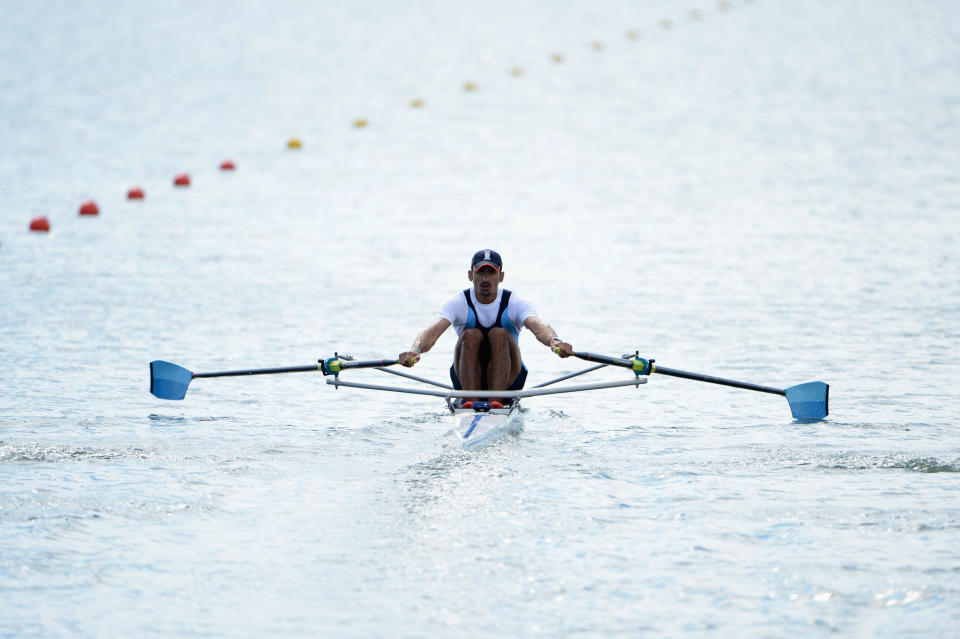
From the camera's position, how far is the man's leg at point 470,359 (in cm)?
1032

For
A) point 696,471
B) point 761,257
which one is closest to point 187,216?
point 761,257

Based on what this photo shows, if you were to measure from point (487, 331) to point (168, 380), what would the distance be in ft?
8.99

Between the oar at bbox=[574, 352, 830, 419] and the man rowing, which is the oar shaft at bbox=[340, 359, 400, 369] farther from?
the oar at bbox=[574, 352, 830, 419]

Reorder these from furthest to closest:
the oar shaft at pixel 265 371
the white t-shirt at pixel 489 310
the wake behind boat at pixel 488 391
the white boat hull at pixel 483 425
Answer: the oar shaft at pixel 265 371, the white t-shirt at pixel 489 310, the wake behind boat at pixel 488 391, the white boat hull at pixel 483 425

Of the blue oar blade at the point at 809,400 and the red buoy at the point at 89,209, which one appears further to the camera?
the red buoy at the point at 89,209

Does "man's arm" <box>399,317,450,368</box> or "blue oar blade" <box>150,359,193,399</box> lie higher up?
"man's arm" <box>399,317,450,368</box>

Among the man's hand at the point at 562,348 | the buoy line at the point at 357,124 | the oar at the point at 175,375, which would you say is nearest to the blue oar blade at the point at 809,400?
the man's hand at the point at 562,348

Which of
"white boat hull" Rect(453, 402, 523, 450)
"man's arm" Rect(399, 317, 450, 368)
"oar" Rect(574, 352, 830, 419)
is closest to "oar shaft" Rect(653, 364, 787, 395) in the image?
"oar" Rect(574, 352, 830, 419)

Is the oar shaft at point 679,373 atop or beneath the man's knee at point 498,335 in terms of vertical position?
beneath

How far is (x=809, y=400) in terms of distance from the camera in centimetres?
1052

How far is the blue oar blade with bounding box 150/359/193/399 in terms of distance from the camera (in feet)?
35.7

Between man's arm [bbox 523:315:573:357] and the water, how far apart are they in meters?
0.67

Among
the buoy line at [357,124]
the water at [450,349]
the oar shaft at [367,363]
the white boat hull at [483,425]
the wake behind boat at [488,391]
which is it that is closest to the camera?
the water at [450,349]

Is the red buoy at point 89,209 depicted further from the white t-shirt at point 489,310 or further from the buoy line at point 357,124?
the white t-shirt at point 489,310
